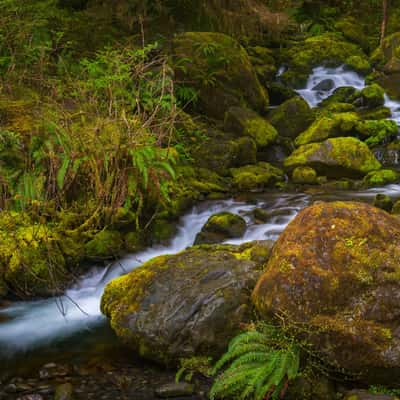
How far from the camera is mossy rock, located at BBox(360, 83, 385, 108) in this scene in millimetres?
13594

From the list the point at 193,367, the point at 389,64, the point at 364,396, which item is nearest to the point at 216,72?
the point at 389,64

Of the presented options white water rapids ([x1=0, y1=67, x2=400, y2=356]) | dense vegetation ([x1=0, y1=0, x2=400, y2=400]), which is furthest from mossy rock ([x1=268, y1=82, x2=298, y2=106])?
white water rapids ([x1=0, y1=67, x2=400, y2=356])

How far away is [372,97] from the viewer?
13.6 m

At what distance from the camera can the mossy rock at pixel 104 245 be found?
258 inches

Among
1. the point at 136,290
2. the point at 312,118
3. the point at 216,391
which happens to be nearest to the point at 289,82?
the point at 312,118

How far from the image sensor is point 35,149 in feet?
18.8

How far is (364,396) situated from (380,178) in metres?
6.72

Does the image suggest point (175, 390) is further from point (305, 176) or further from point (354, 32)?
point (354, 32)

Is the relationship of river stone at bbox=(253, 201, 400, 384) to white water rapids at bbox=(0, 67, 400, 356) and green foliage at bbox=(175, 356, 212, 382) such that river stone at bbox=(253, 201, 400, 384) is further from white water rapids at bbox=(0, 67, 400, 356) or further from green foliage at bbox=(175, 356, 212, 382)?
white water rapids at bbox=(0, 67, 400, 356)

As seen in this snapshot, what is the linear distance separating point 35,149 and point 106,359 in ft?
8.26

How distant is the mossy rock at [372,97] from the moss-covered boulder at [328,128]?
2197 millimetres

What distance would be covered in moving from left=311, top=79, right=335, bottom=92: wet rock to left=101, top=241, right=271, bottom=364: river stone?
442 inches

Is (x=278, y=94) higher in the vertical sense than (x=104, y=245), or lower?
higher

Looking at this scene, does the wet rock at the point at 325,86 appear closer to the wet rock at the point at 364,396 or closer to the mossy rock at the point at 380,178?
the mossy rock at the point at 380,178
